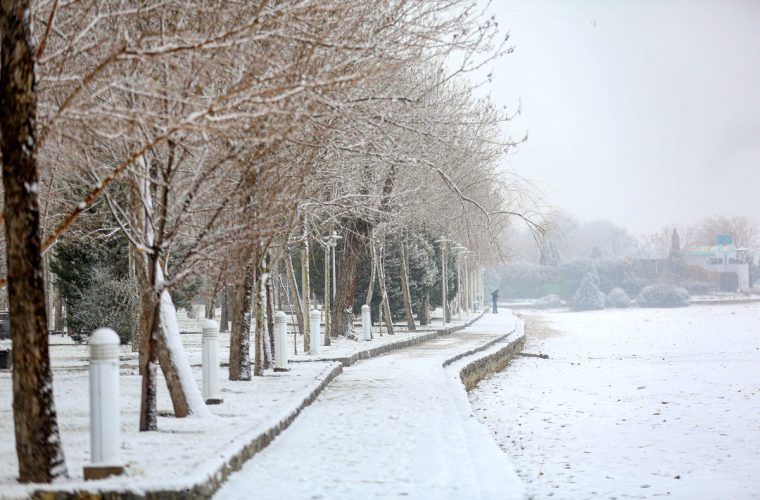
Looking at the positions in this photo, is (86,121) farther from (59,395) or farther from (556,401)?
(556,401)

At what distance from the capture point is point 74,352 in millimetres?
27156

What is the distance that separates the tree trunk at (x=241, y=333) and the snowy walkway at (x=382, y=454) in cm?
143

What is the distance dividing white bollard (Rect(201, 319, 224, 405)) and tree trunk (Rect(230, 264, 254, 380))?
11.0ft

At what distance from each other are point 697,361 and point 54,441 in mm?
26782

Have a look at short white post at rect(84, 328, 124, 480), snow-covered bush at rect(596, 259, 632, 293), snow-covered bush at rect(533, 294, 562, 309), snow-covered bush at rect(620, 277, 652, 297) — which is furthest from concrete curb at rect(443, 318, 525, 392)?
snow-covered bush at rect(596, 259, 632, 293)

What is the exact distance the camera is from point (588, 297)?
98.2 meters

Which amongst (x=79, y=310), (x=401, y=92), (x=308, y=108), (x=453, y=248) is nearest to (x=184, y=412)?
(x=308, y=108)

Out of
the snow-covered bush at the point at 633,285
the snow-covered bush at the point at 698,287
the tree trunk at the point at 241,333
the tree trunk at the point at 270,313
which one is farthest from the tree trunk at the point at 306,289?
the snow-covered bush at the point at 698,287

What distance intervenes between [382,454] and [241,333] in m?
6.66

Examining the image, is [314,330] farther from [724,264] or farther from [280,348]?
[724,264]

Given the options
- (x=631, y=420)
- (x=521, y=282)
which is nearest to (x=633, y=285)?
(x=521, y=282)

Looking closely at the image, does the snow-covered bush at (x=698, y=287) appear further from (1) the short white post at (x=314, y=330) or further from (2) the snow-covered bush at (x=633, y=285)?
(1) the short white post at (x=314, y=330)

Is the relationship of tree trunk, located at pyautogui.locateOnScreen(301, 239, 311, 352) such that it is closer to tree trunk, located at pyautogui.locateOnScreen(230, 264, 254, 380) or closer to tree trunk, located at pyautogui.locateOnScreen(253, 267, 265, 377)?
tree trunk, located at pyautogui.locateOnScreen(253, 267, 265, 377)

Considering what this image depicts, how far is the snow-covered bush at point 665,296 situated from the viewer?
9375 centimetres
